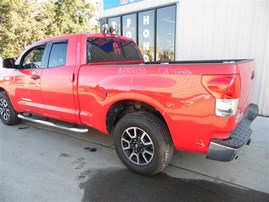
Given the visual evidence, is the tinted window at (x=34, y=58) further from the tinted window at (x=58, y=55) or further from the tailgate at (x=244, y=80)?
the tailgate at (x=244, y=80)

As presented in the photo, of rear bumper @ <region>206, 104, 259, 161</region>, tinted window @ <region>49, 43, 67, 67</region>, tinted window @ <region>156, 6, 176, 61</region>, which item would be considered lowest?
rear bumper @ <region>206, 104, 259, 161</region>

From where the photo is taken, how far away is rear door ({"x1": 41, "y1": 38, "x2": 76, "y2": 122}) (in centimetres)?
366

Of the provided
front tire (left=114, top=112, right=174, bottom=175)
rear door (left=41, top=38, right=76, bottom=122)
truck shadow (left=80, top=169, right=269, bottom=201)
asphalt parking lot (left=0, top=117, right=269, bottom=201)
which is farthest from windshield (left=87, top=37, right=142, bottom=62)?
truck shadow (left=80, top=169, right=269, bottom=201)

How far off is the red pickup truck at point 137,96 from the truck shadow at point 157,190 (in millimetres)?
188

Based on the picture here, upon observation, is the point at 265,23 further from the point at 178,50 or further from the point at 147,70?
the point at 147,70

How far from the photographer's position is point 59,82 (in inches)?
148

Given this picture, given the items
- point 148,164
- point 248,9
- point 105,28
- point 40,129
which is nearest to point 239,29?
point 248,9

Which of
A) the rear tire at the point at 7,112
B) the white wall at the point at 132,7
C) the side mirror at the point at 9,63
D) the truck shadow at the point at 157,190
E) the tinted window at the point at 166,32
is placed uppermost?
the white wall at the point at 132,7

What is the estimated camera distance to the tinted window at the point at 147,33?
7684 mm

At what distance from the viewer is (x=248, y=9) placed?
557 cm

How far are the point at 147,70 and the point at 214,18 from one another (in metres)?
4.25

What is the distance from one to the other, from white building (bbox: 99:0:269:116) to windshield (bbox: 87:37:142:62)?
255 centimetres

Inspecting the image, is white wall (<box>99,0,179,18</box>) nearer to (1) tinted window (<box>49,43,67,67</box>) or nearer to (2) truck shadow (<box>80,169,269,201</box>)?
(1) tinted window (<box>49,43,67,67</box>)

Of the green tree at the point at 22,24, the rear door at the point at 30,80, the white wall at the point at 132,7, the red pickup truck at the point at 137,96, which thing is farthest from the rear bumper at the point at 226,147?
the green tree at the point at 22,24
